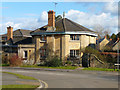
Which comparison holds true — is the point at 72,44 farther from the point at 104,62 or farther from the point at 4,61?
the point at 4,61

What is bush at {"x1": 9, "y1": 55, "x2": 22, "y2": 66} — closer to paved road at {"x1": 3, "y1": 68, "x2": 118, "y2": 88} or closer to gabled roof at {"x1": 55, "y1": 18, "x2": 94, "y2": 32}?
gabled roof at {"x1": 55, "y1": 18, "x2": 94, "y2": 32}

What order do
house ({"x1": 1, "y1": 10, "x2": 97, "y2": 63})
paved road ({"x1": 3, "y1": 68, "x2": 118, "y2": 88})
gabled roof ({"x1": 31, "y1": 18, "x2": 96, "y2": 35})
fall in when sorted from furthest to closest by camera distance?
1. gabled roof ({"x1": 31, "y1": 18, "x2": 96, "y2": 35})
2. house ({"x1": 1, "y1": 10, "x2": 97, "y2": 63})
3. paved road ({"x1": 3, "y1": 68, "x2": 118, "y2": 88})

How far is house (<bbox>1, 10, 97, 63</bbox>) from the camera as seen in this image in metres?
33.6

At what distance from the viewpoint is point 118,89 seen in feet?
39.9

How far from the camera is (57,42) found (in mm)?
34250

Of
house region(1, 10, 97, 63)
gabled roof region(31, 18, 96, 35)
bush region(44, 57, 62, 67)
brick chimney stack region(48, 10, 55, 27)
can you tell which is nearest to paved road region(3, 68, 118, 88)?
bush region(44, 57, 62, 67)

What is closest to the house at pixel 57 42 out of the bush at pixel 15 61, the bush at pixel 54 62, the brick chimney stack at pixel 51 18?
the brick chimney stack at pixel 51 18

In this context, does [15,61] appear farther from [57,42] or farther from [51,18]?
[51,18]

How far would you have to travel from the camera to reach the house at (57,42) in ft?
110

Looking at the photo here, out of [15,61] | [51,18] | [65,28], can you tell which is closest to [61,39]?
[65,28]

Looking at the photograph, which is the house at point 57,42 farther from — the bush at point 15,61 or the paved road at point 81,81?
the paved road at point 81,81

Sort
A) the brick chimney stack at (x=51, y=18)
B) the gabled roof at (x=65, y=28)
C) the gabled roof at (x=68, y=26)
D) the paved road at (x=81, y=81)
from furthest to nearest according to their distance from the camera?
the brick chimney stack at (x=51, y=18)
the gabled roof at (x=68, y=26)
the gabled roof at (x=65, y=28)
the paved road at (x=81, y=81)

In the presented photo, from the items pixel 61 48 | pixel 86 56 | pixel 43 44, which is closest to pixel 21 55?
pixel 43 44

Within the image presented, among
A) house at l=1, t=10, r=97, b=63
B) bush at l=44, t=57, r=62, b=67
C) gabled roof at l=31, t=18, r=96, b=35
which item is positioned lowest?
bush at l=44, t=57, r=62, b=67
